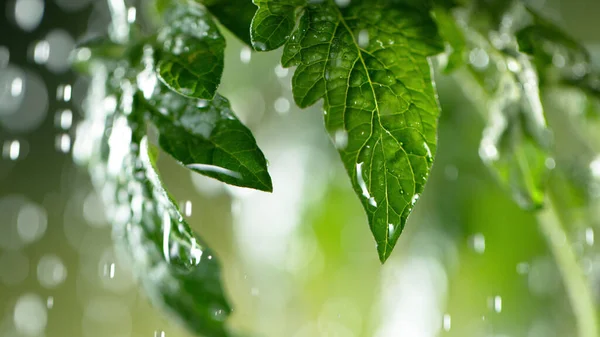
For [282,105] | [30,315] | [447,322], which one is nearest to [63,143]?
[30,315]

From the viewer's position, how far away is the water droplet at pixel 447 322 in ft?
2.78

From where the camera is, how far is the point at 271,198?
34.2 inches

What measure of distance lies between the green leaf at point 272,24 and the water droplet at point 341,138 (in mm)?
45

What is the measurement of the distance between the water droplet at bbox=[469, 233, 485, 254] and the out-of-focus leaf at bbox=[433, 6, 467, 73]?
1.45 feet

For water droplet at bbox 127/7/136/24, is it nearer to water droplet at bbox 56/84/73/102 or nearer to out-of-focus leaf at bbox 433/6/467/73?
out-of-focus leaf at bbox 433/6/467/73

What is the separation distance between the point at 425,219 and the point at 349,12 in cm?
57

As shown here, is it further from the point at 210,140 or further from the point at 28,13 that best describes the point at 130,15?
the point at 28,13

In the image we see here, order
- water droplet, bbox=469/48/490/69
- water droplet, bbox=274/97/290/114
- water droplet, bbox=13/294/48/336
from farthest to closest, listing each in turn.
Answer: water droplet, bbox=13/294/48/336 → water droplet, bbox=274/97/290/114 → water droplet, bbox=469/48/490/69

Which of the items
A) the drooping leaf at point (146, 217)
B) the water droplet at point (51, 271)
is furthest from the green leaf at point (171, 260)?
the water droplet at point (51, 271)

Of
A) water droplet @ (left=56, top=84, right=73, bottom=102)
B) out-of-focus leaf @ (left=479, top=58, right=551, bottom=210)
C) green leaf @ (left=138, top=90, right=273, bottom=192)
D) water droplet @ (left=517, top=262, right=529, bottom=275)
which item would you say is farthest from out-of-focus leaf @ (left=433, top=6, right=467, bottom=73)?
water droplet @ (left=56, top=84, right=73, bottom=102)

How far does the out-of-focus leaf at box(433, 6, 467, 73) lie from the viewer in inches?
14.2

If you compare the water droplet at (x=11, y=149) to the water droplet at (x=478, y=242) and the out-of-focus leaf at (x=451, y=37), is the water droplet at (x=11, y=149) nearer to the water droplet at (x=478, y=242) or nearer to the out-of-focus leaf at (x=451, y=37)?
the water droplet at (x=478, y=242)

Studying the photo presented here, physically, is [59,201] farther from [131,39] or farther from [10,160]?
[131,39]

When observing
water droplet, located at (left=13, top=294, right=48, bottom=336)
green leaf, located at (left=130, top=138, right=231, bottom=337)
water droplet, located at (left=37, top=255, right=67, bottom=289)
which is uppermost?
green leaf, located at (left=130, top=138, right=231, bottom=337)
